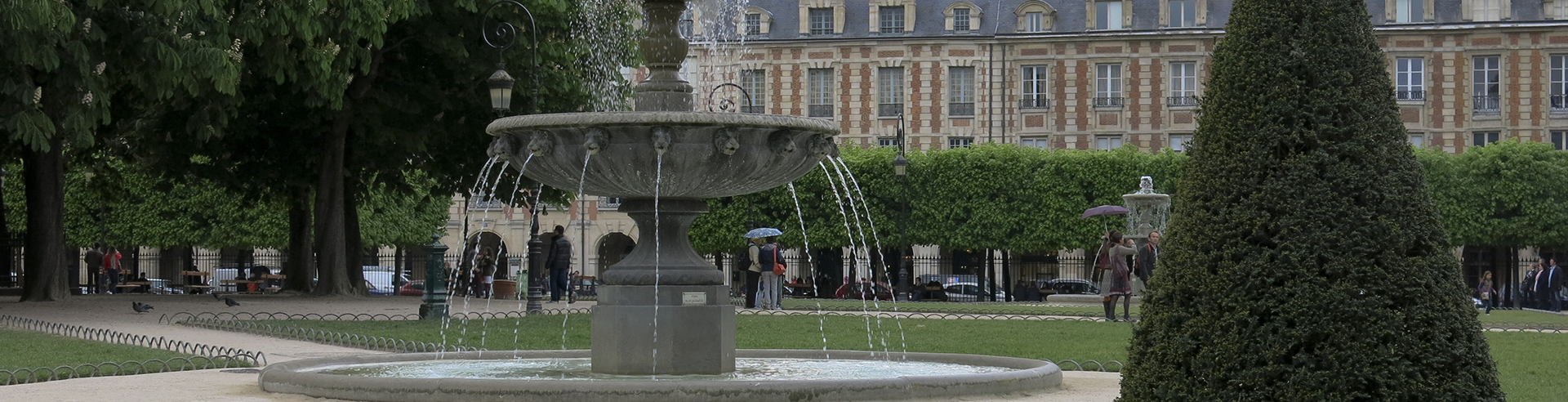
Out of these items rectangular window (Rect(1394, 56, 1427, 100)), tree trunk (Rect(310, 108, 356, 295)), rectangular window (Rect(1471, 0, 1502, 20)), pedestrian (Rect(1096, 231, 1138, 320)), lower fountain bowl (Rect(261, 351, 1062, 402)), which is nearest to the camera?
lower fountain bowl (Rect(261, 351, 1062, 402))

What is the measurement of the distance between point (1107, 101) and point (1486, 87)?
1068cm

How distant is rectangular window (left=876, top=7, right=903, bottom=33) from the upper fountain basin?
4504 centimetres

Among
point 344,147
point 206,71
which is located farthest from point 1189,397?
point 344,147

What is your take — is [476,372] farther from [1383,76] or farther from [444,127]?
[444,127]

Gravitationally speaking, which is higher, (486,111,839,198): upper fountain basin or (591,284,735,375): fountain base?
(486,111,839,198): upper fountain basin

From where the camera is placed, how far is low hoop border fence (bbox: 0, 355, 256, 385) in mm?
10086

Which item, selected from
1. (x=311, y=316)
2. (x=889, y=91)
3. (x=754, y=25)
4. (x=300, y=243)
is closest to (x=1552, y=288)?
(x=889, y=91)

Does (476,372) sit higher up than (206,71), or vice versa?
(206,71)

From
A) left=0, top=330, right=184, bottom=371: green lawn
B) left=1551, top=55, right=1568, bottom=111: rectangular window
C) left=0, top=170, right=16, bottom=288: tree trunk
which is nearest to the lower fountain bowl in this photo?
left=0, top=330, right=184, bottom=371: green lawn

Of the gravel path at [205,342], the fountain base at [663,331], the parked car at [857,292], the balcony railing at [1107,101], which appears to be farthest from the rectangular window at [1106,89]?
the fountain base at [663,331]

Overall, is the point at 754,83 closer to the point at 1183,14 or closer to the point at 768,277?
Answer: the point at 1183,14

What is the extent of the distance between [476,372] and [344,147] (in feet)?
57.6

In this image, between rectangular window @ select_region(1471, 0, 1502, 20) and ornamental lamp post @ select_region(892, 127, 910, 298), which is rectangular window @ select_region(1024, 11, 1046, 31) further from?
rectangular window @ select_region(1471, 0, 1502, 20)

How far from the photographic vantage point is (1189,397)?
567 cm
